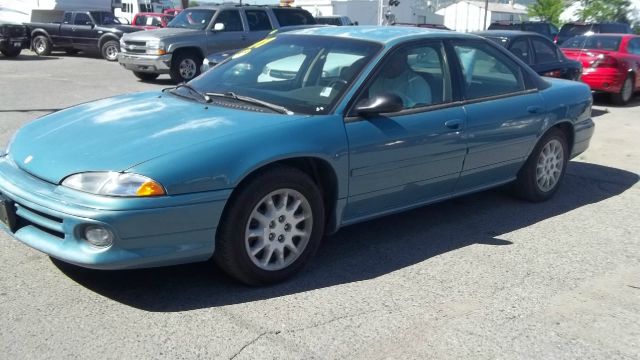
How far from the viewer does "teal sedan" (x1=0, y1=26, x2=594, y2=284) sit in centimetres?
354

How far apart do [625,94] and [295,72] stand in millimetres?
10342

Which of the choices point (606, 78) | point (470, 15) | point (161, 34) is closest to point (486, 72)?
point (606, 78)

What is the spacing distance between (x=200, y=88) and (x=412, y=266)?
6.45 ft

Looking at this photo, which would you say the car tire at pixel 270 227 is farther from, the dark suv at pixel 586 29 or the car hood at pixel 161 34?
the dark suv at pixel 586 29

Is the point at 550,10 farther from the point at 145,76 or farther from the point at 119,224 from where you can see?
the point at 119,224

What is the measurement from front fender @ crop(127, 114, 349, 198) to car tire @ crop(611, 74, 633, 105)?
10595 mm

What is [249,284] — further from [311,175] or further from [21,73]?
[21,73]

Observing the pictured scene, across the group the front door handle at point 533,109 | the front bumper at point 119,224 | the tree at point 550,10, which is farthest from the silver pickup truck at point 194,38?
the tree at point 550,10

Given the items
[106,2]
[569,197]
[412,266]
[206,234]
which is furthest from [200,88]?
[106,2]

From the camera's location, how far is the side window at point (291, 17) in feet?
52.4

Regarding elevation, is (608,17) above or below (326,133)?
below

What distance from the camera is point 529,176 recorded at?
5.96 m

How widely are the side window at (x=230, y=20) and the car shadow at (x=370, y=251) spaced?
10.1 m

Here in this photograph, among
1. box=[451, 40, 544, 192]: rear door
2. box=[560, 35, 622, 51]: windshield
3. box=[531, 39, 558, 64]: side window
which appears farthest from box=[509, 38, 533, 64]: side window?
box=[451, 40, 544, 192]: rear door
